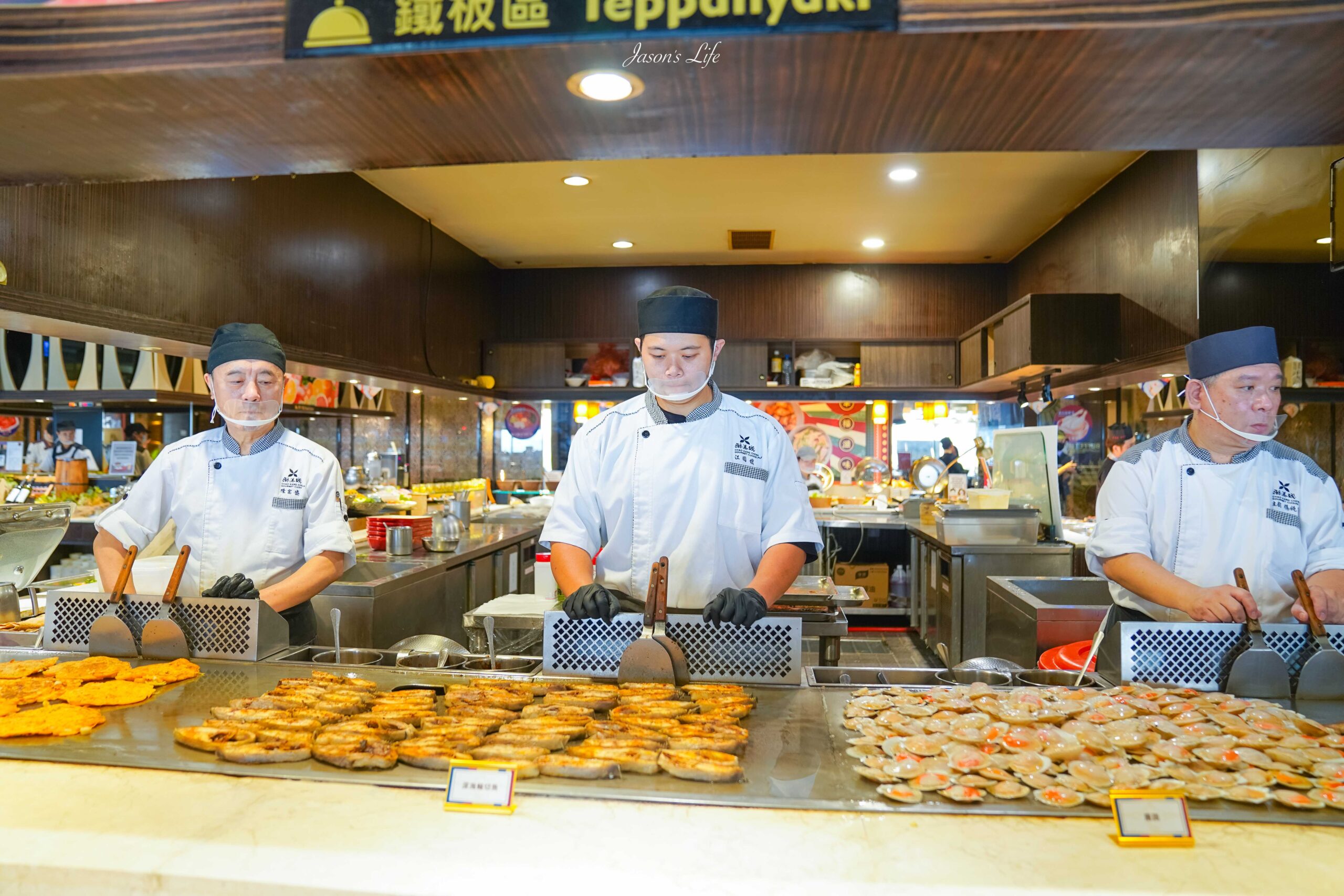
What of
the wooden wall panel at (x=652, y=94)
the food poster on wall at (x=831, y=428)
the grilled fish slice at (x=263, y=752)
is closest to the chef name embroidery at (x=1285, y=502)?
the wooden wall panel at (x=652, y=94)

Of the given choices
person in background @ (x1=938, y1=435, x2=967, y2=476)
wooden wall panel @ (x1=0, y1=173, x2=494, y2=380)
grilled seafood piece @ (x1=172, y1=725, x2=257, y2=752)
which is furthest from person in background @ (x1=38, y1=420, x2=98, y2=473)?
person in background @ (x1=938, y1=435, x2=967, y2=476)

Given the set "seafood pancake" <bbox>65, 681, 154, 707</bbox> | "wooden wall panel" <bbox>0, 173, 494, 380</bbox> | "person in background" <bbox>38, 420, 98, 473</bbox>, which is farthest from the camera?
"person in background" <bbox>38, 420, 98, 473</bbox>

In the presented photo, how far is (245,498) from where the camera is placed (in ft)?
8.09

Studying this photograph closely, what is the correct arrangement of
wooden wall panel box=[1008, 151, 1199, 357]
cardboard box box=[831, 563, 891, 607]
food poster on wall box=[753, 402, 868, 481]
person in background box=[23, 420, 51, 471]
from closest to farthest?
1. wooden wall panel box=[1008, 151, 1199, 357]
2. person in background box=[23, 420, 51, 471]
3. cardboard box box=[831, 563, 891, 607]
4. food poster on wall box=[753, 402, 868, 481]

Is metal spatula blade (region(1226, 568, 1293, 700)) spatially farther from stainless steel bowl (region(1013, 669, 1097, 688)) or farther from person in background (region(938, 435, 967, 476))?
person in background (region(938, 435, 967, 476))

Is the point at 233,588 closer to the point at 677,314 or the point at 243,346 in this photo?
the point at 243,346

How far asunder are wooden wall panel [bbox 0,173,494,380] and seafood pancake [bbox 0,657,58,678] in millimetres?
1427

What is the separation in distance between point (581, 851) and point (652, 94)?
3.40ft

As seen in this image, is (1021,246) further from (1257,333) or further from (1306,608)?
(1306,608)

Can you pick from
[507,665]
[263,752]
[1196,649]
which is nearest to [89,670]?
[263,752]

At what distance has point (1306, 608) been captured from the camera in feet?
5.51

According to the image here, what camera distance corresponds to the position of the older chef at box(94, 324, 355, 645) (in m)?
2.41

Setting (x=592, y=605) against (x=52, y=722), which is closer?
(x=52, y=722)

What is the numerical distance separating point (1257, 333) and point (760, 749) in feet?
5.81
